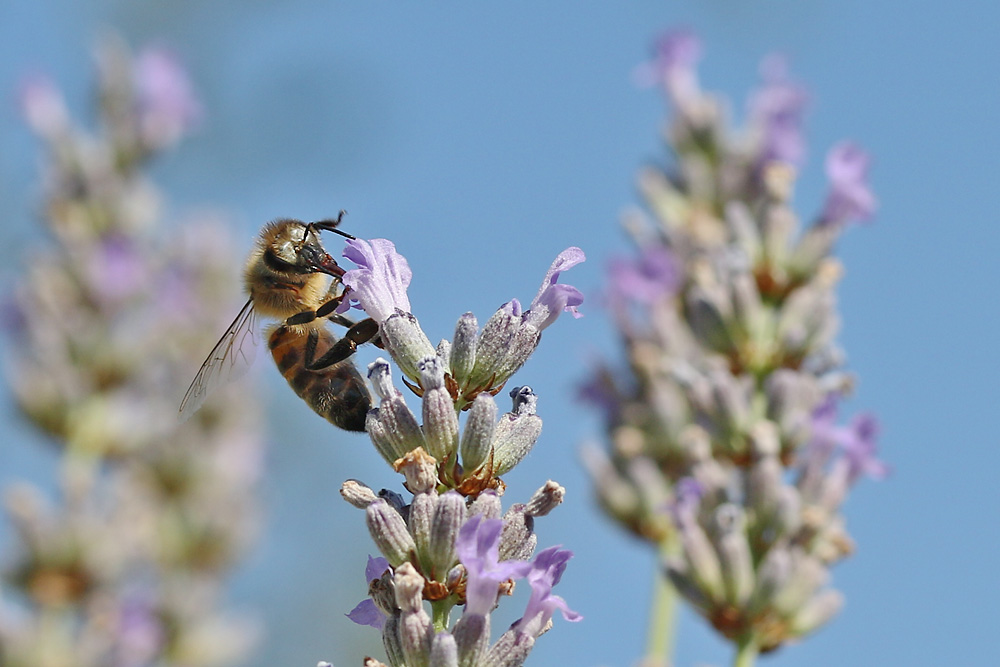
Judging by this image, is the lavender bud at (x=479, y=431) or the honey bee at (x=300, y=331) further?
the honey bee at (x=300, y=331)

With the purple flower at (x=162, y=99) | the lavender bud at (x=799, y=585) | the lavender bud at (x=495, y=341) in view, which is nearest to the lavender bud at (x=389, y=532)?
the lavender bud at (x=495, y=341)

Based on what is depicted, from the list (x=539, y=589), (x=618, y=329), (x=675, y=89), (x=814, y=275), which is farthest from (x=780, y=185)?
(x=539, y=589)

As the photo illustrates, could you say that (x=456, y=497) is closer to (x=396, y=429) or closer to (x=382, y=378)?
(x=396, y=429)

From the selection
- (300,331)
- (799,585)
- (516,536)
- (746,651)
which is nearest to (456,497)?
(516,536)

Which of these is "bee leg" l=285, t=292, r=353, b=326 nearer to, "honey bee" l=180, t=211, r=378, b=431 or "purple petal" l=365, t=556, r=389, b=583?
"honey bee" l=180, t=211, r=378, b=431

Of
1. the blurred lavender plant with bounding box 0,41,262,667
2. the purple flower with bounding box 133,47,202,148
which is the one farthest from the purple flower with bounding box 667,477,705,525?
the purple flower with bounding box 133,47,202,148

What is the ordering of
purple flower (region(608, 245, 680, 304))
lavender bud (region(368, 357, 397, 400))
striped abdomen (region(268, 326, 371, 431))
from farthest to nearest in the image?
purple flower (region(608, 245, 680, 304)), striped abdomen (region(268, 326, 371, 431)), lavender bud (region(368, 357, 397, 400))

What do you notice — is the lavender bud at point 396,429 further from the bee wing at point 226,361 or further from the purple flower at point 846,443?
the purple flower at point 846,443
